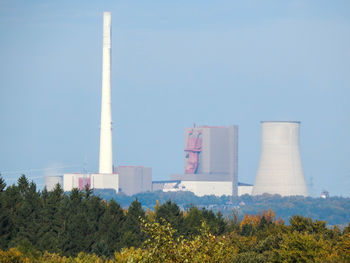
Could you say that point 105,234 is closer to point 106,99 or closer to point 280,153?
point 106,99

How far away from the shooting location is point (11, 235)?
5881 cm

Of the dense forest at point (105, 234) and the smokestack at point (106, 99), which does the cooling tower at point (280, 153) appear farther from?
the dense forest at point (105, 234)

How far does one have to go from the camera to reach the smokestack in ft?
580

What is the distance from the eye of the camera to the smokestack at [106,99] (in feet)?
580

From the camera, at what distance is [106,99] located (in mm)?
177250

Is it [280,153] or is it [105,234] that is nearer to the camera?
[105,234]

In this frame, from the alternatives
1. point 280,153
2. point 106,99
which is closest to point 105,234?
point 106,99

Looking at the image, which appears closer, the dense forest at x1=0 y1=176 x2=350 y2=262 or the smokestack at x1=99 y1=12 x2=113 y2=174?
the dense forest at x1=0 y1=176 x2=350 y2=262

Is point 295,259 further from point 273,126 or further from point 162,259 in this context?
point 273,126

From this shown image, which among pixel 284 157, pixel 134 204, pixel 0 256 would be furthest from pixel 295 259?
pixel 284 157

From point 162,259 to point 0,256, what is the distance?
2027 centimetres

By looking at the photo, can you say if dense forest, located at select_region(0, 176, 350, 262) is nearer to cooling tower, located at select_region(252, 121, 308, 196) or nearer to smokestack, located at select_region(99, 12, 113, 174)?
smokestack, located at select_region(99, 12, 113, 174)

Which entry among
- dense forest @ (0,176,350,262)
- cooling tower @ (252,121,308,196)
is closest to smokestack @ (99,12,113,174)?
cooling tower @ (252,121,308,196)

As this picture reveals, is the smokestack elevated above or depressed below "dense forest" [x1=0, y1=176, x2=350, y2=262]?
above
